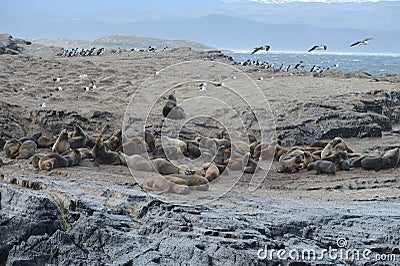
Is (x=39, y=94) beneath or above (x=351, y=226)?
above

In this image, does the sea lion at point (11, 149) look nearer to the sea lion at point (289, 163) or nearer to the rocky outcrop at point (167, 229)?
the rocky outcrop at point (167, 229)

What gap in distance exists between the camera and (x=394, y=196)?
28.8 feet

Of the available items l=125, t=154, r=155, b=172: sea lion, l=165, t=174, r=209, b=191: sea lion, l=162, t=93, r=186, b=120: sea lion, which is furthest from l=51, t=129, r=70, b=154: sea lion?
l=162, t=93, r=186, b=120: sea lion

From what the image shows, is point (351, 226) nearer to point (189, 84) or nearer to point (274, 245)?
point (274, 245)

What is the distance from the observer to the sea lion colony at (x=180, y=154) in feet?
31.6

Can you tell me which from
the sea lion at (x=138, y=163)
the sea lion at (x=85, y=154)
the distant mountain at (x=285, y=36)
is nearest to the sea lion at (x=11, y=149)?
the sea lion at (x=85, y=154)

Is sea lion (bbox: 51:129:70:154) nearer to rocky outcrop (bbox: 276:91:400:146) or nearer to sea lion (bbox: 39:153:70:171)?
sea lion (bbox: 39:153:70:171)

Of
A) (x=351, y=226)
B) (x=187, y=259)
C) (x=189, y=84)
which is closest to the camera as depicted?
(x=187, y=259)

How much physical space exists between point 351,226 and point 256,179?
295 cm

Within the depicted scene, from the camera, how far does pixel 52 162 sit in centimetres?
956

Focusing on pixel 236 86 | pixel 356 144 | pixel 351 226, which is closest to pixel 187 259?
pixel 351 226

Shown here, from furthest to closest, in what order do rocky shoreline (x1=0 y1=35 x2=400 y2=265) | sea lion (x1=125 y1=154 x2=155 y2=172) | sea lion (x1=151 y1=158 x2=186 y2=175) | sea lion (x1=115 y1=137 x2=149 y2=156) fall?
sea lion (x1=115 y1=137 x2=149 y2=156), sea lion (x1=125 y1=154 x2=155 y2=172), sea lion (x1=151 y1=158 x2=186 y2=175), rocky shoreline (x1=0 y1=35 x2=400 y2=265)

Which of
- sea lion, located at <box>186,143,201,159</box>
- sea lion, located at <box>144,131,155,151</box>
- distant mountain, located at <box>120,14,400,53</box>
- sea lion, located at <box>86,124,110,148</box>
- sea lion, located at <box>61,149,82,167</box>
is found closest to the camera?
sea lion, located at <box>61,149,82,167</box>

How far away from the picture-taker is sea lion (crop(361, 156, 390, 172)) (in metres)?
10.4
